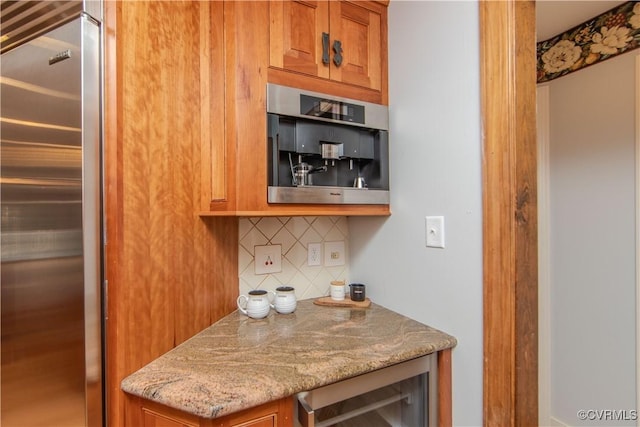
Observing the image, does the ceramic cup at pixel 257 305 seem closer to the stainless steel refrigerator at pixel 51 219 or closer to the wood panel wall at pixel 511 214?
the stainless steel refrigerator at pixel 51 219

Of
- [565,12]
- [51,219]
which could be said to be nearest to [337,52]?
[51,219]

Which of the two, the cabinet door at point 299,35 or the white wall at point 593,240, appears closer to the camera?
the cabinet door at point 299,35

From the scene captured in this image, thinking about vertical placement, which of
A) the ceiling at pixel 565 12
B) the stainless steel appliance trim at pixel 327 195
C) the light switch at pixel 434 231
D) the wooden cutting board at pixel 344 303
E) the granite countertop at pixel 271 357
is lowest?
the granite countertop at pixel 271 357

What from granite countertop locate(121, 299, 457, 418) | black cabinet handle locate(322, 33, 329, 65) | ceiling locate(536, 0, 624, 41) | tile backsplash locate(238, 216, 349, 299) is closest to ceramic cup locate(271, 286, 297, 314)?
granite countertop locate(121, 299, 457, 418)

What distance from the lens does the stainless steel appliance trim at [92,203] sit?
0.82 meters

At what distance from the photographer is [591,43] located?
169 centimetres

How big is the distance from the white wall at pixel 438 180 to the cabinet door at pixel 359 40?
0.06 meters

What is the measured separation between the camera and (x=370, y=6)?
1.35m

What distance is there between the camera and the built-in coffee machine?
1126 millimetres

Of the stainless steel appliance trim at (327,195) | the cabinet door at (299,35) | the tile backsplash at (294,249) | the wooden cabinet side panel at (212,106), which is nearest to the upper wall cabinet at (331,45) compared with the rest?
the cabinet door at (299,35)

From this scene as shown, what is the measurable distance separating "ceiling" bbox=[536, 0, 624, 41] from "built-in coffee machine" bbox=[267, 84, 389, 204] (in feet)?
3.76

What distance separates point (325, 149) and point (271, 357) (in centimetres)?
79

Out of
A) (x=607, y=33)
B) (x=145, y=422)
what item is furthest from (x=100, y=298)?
(x=607, y=33)

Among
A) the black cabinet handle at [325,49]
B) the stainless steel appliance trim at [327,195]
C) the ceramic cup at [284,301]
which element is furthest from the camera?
the ceramic cup at [284,301]
